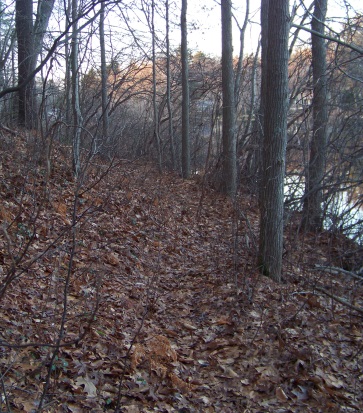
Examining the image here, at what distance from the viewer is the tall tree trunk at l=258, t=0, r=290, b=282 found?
21.5ft

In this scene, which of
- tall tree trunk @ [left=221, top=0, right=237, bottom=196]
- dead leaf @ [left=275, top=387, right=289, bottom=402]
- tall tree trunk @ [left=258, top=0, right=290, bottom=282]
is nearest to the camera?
dead leaf @ [left=275, top=387, right=289, bottom=402]

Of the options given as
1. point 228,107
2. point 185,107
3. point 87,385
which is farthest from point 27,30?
point 87,385

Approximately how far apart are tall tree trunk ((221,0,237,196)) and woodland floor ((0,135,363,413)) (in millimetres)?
4034

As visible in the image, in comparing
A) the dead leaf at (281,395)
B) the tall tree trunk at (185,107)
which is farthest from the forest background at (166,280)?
the tall tree trunk at (185,107)

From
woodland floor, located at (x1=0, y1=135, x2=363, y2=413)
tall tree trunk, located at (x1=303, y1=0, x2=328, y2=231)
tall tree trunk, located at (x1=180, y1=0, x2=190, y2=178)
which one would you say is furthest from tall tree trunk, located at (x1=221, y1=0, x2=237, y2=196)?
woodland floor, located at (x1=0, y1=135, x2=363, y2=413)

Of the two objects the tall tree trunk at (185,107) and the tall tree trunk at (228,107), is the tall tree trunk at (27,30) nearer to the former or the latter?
the tall tree trunk at (185,107)

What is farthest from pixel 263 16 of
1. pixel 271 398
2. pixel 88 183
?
pixel 271 398

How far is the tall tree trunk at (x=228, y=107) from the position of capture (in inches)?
494

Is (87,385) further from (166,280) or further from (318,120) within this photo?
(318,120)

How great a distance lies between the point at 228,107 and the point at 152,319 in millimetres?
8390

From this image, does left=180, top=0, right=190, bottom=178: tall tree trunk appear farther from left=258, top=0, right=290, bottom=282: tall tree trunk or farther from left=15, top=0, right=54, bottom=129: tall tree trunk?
left=258, top=0, right=290, bottom=282: tall tree trunk

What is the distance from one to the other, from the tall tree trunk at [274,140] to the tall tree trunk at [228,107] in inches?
221

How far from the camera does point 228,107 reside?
41.8 feet

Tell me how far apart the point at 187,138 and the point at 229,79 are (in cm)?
277
